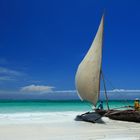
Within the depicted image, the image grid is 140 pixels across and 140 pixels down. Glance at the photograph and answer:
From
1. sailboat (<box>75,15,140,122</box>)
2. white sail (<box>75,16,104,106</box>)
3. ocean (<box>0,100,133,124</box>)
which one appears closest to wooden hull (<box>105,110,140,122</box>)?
sailboat (<box>75,15,140,122</box>)

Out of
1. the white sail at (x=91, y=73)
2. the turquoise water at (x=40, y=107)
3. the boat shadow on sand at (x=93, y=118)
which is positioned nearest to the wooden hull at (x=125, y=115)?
the boat shadow on sand at (x=93, y=118)

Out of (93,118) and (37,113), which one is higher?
(37,113)

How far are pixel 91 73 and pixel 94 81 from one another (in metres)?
0.57

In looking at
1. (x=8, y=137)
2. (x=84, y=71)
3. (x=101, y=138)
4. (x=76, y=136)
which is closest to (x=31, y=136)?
(x=8, y=137)

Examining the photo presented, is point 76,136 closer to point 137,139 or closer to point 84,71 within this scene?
point 137,139

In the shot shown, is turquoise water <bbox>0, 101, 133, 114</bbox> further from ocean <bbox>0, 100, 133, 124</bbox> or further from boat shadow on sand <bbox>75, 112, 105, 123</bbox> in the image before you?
boat shadow on sand <bbox>75, 112, 105, 123</bbox>

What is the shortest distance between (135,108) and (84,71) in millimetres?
3351

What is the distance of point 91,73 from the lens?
55.6 ft

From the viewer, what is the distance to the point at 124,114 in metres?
16.4

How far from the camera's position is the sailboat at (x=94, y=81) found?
16.4 meters

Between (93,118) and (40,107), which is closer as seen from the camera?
(93,118)

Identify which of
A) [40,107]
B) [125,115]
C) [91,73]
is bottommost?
[125,115]

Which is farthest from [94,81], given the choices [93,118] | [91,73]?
[93,118]

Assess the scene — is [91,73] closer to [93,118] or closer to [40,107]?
[93,118]
